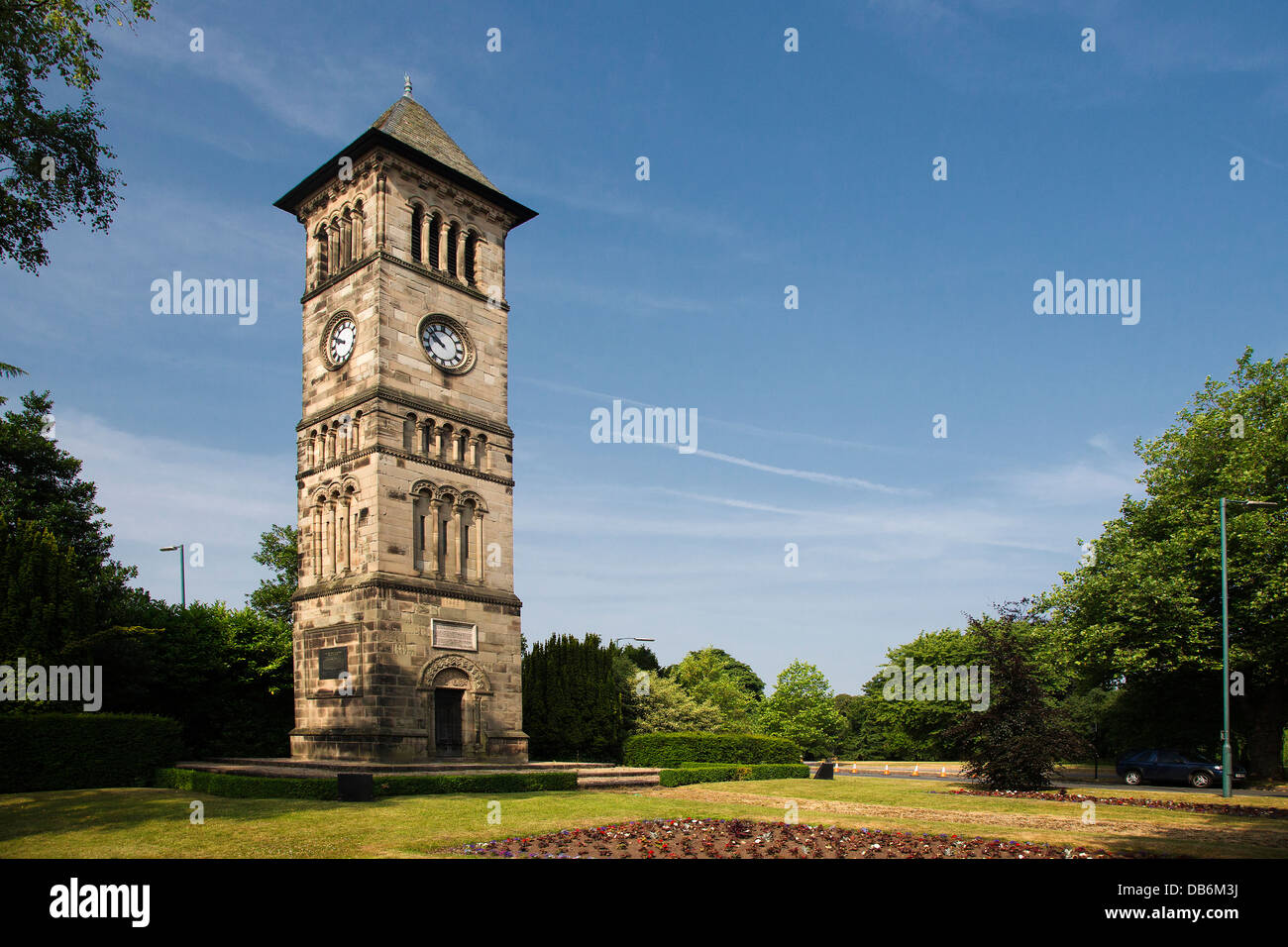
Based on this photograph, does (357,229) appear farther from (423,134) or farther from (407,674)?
(407,674)

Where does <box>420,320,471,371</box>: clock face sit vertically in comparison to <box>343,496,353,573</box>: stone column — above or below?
above

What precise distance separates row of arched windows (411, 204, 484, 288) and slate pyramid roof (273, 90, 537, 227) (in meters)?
1.83

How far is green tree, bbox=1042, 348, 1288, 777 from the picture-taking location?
31844 millimetres

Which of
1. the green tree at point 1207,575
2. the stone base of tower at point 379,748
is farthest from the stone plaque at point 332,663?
the green tree at point 1207,575

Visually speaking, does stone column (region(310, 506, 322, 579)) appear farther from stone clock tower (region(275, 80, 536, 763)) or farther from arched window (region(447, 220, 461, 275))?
arched window (region(447, 220, 461, 275))

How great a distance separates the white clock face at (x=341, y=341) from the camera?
3462 centimetres

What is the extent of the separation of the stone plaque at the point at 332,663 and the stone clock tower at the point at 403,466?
71 millimetres

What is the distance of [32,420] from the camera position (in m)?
40.0

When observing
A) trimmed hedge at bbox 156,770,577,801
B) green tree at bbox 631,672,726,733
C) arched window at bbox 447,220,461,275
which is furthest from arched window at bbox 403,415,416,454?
green tree at bbox 631,672,726,733

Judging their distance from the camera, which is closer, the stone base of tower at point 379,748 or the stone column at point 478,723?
the stone base of tower at point 379,748

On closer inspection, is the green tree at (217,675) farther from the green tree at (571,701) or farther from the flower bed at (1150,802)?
the flower bed at (1150,802)

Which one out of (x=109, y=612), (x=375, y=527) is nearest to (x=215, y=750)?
(x=109, y=612)
